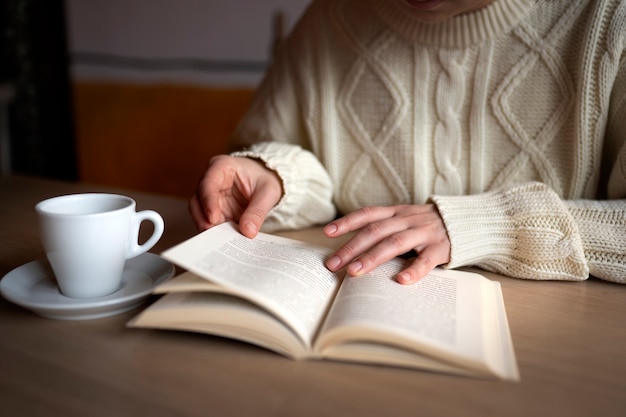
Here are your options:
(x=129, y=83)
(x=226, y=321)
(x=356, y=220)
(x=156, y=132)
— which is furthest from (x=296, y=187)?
(x=129, y=83)

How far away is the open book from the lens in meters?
0.48

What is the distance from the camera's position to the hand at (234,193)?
2.42ft

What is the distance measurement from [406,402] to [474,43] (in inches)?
27.8

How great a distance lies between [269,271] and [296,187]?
36 centimetres

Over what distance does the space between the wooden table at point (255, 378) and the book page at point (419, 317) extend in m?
0.02

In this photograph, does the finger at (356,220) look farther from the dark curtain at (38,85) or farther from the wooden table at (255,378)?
the dark curtain at (38,85)

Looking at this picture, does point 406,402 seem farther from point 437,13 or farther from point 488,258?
point 437,13

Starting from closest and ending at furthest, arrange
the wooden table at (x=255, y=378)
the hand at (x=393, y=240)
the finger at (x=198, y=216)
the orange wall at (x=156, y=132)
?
the wooden table at (x=255, y=378)
the hand at (x=393, y=240)
the finger at (x=198, y=216)
the orange wall at (x=156, y=132)

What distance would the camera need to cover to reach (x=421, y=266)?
0.65 metres

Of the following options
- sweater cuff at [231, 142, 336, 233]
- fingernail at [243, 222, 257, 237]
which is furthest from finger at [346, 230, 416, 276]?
sweater cuff at [231, 142, 336, 233]

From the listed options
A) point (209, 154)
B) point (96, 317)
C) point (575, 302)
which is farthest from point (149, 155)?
point (575, 302)

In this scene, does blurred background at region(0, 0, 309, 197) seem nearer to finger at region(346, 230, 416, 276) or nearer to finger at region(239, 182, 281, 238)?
finger at region(239, 182, 281, 238)

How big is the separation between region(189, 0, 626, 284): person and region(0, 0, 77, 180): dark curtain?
1665 millimetres

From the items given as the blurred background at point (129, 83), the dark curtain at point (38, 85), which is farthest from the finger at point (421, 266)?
the dark curtain at point (38, 85)
